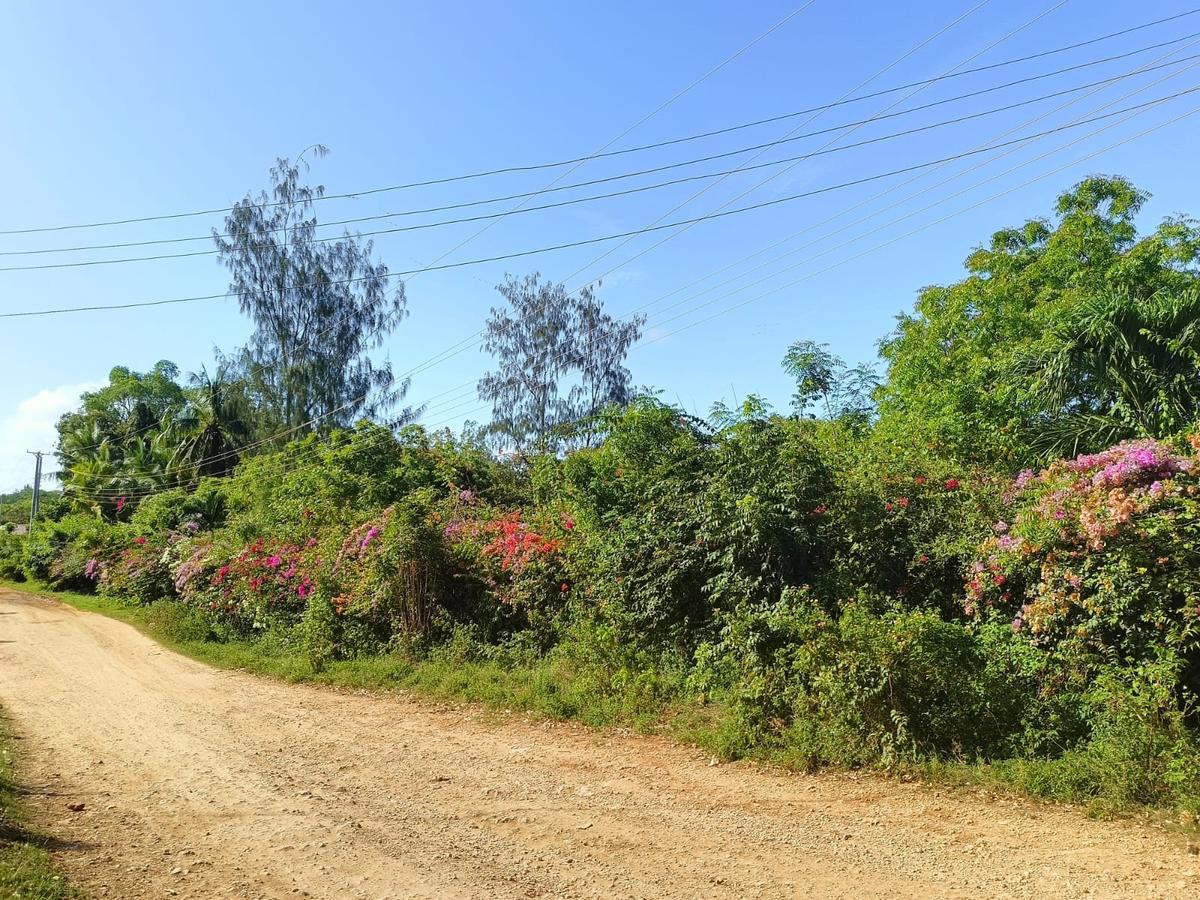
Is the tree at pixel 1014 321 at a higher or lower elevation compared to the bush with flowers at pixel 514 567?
higher

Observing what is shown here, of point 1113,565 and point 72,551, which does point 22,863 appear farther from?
point 72,551

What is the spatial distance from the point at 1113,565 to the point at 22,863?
313 inches

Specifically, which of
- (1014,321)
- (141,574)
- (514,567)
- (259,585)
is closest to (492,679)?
(514,567)

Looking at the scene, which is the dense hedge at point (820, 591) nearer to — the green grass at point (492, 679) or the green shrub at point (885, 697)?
the green shrub at point (885, 697)

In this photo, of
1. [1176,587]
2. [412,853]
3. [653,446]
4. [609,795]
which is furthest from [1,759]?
[1176,587]

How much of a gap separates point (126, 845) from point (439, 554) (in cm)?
714

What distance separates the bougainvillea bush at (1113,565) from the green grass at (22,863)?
7.10m

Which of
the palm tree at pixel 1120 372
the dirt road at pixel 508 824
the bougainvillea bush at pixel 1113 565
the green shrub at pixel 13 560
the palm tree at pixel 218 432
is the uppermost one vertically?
the palm tree at pixel 218 432

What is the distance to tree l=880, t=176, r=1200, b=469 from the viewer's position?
11.5m

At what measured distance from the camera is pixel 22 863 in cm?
463

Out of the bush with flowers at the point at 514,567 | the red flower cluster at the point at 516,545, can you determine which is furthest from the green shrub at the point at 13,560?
the red flower cluster at the point at 516,545

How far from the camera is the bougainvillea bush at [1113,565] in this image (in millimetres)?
6125

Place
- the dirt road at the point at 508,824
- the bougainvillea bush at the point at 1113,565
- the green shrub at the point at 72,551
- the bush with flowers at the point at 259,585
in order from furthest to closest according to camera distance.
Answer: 1. the green shrub at the point at 72,551
2. the bush with flowers at the point at 259,585
3. the bougainvillea bush at the point at 1113,565
4. the dirt road at the point at 508,824

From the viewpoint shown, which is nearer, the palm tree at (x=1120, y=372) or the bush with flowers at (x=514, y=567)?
the palm tree at (x=1120, y=372)
